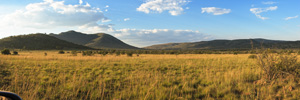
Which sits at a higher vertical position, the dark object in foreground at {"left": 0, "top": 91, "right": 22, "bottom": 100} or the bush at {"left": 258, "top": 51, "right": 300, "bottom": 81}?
the dark object in foreground at {"left": 0, "top": 91, "right": 22, "bottom": 100}

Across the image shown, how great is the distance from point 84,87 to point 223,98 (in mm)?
4801

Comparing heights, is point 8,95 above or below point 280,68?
above

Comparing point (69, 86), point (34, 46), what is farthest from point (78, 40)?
point (69, 86)

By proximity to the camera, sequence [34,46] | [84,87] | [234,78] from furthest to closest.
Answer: [34,46], [234,78], [84,87]

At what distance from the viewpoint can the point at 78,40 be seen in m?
187

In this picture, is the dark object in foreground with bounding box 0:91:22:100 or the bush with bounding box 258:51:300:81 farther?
the bush with bounding box 258:51:300:81

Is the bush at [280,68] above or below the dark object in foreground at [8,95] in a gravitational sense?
below

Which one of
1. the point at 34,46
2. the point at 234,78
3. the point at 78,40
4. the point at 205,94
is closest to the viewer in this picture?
the point at 205,94

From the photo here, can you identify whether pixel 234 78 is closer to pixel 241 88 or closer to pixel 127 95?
pixel 241 88

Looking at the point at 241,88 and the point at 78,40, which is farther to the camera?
the point at 78,40

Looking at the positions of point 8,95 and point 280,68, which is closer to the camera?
point 8,95

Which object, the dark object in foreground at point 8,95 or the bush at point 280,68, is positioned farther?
the bush at point 280,68

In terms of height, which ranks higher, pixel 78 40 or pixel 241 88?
pixel 78 40

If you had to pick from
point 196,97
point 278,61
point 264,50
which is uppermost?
point 264,50
